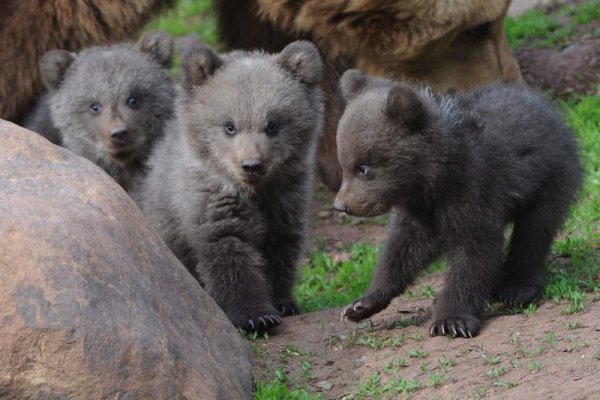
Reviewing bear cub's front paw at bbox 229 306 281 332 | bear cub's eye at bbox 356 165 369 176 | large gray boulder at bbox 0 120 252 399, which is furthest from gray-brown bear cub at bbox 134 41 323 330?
large gray boulder at bbox 0 120 252 399

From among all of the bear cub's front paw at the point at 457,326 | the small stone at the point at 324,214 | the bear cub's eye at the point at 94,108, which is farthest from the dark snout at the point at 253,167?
the small stone at the point at 324,214

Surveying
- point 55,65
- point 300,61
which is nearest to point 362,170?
point 300,61

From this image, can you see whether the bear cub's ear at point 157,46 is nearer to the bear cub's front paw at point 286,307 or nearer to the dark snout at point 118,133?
the dark snout at point 118,133

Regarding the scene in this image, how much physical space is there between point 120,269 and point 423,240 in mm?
Answer: 1816

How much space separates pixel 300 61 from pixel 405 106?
1378mm

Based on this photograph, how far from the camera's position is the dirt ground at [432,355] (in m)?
4.73

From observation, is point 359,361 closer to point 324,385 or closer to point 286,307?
point 324,385

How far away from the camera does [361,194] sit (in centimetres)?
545

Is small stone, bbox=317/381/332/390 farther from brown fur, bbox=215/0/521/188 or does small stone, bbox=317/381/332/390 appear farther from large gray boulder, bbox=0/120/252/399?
brown fur, bbox=215/0/521/188

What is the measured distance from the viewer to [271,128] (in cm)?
627

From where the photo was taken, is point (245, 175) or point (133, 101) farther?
point (133, 101)

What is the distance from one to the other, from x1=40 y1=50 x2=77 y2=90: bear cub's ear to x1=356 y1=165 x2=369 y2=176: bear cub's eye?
337 centimetres

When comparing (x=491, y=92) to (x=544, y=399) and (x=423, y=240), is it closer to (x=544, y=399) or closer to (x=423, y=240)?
(x=423, y=240)

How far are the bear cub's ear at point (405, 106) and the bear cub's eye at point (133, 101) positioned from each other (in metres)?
2.94
